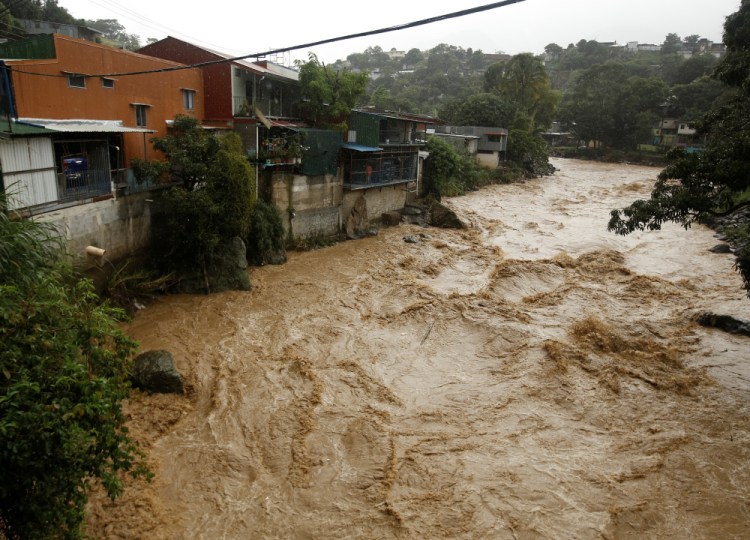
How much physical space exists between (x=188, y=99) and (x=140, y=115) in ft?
10.6

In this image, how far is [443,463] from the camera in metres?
9.59

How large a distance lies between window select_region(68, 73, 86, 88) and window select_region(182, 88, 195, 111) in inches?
207

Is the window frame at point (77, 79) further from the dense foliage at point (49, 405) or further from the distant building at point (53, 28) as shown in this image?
the distant building at point (53, 28)

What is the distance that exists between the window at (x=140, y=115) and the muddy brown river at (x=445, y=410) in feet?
22.2

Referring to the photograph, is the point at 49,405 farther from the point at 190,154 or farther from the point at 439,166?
the point at 439,166

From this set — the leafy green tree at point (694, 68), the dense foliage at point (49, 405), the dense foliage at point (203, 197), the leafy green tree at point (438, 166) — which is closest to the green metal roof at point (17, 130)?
the dense foliage at point (203, 197)

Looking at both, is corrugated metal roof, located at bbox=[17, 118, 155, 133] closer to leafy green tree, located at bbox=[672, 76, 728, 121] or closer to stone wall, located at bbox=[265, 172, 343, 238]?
stone wall, located at bbox=[265, 172, 343, 238]

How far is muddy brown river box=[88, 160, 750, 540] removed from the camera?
8414 mm

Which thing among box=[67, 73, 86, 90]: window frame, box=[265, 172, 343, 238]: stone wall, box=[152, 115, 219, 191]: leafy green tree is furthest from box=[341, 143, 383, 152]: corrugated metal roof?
box=[67, 73, 86, 90]: window frame

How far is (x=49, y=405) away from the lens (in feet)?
16.3

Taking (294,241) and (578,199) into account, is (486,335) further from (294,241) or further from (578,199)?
(578,199)

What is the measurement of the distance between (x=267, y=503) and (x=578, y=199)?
36.8 metres

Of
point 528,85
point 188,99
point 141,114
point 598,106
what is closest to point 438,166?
point 188,99

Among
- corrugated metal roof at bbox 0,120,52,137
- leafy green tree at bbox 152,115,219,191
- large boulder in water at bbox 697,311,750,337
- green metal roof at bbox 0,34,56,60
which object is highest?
green metal roof at bbox 0,34,56,60
